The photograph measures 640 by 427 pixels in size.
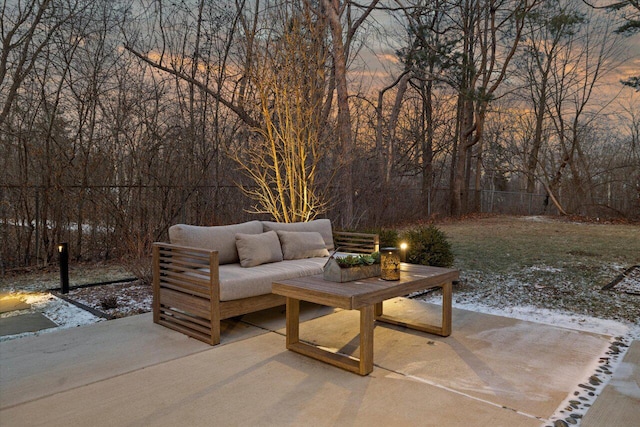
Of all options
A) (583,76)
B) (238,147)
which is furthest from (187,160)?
(583,76)

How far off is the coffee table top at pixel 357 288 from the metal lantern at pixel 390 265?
0.15 feet

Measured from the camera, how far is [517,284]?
16.8 ft

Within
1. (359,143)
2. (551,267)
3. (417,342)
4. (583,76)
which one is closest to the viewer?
(417,342)

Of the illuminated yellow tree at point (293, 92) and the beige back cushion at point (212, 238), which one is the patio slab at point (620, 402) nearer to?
the beige back cushion at point (212, 238)

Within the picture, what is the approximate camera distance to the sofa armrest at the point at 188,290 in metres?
3.07

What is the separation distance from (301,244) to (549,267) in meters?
3.58

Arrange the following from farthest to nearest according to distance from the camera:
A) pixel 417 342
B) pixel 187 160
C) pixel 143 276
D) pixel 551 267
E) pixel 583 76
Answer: pixel 583 76 < pixel 187 160 < pixel 551 267 < pixel 143 276 < pixel 417 342

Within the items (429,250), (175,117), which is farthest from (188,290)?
(175,117)

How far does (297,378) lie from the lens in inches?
99.6

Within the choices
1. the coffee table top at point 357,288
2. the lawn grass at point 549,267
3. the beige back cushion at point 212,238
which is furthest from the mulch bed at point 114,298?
the lawn grass at point 549,267

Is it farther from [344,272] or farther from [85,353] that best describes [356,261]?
[85,353]

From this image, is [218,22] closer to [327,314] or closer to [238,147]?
[238,147]

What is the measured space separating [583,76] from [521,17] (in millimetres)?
4766

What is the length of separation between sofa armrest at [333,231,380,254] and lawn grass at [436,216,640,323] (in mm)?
1071
